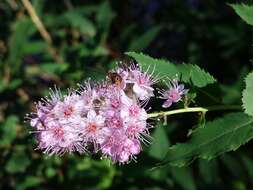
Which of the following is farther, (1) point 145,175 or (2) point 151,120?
(1) point 145,175

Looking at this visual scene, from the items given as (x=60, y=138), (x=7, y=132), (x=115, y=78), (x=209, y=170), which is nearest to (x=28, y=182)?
(x=7, y=132)

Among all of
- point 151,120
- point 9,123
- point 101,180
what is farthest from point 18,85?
point 151,120

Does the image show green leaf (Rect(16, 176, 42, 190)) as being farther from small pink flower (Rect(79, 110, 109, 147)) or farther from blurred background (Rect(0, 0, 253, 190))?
small pink flower (Rect(79, 110, 109, 147))

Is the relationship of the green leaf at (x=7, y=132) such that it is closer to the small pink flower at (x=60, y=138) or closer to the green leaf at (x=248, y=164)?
the small pink flower at (x=60, y=138)

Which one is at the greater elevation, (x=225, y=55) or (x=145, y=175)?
(x=225, y=55)

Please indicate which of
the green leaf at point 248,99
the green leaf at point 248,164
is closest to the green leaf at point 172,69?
the green leaf at point 248,99

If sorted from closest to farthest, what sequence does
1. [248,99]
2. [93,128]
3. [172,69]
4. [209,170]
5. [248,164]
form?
[248,99] → [93,128] → [172,69] → [209,170] → [248,164]

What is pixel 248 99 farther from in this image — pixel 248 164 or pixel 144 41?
pixel 248 164

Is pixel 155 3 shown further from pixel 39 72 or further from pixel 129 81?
pixel 129 81
